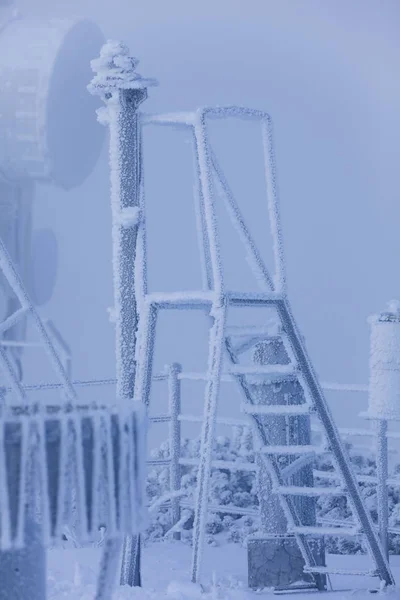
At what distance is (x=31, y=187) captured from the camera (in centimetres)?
1062

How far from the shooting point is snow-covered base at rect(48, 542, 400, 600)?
12.1 feet

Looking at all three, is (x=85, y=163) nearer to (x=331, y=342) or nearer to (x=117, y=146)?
(x=117, y=146)

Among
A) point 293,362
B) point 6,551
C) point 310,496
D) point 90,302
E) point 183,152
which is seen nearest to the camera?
point 6,551

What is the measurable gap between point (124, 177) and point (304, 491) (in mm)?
1455

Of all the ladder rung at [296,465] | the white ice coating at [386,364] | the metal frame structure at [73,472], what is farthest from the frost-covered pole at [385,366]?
the metal frame structure at [73,472]

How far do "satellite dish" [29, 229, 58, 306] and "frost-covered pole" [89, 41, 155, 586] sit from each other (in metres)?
6.80

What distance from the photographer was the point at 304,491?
415 centimetres

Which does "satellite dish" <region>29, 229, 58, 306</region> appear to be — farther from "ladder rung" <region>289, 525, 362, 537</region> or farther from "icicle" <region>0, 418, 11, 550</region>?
"icicle" <region>0, 418, 11, 550</region>

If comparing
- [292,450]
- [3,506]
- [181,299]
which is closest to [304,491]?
[292,450]

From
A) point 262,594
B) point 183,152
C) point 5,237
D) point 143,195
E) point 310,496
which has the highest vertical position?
point 183,152

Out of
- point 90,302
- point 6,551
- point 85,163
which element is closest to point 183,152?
point 90,302

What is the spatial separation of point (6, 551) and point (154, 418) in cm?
324

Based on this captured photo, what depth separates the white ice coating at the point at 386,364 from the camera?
4.40 meters

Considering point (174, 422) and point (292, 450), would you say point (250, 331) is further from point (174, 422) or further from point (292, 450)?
point (174, 422)
